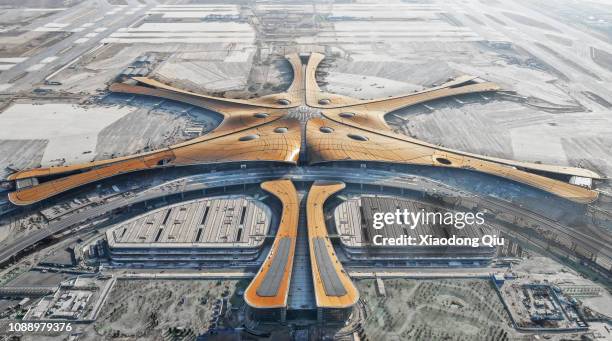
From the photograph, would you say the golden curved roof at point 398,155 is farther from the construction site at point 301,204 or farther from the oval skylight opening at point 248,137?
the oval skylight opening at point 248,137

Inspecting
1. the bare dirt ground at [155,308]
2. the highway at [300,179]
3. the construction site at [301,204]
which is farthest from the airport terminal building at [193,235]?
the highway at [300,179]

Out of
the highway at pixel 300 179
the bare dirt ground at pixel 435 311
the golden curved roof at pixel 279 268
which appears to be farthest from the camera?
the highway at pixel 300 179

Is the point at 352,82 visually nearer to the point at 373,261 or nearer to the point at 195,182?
the point at 195,182

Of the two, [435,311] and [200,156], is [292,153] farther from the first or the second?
[435,311]

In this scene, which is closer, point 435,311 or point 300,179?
point 435,311

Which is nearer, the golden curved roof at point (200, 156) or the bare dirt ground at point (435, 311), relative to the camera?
the bare dirt ground at point (435, 311)

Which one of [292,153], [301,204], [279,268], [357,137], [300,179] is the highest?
[357,137]

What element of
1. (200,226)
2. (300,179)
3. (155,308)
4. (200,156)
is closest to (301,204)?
(300,179)
